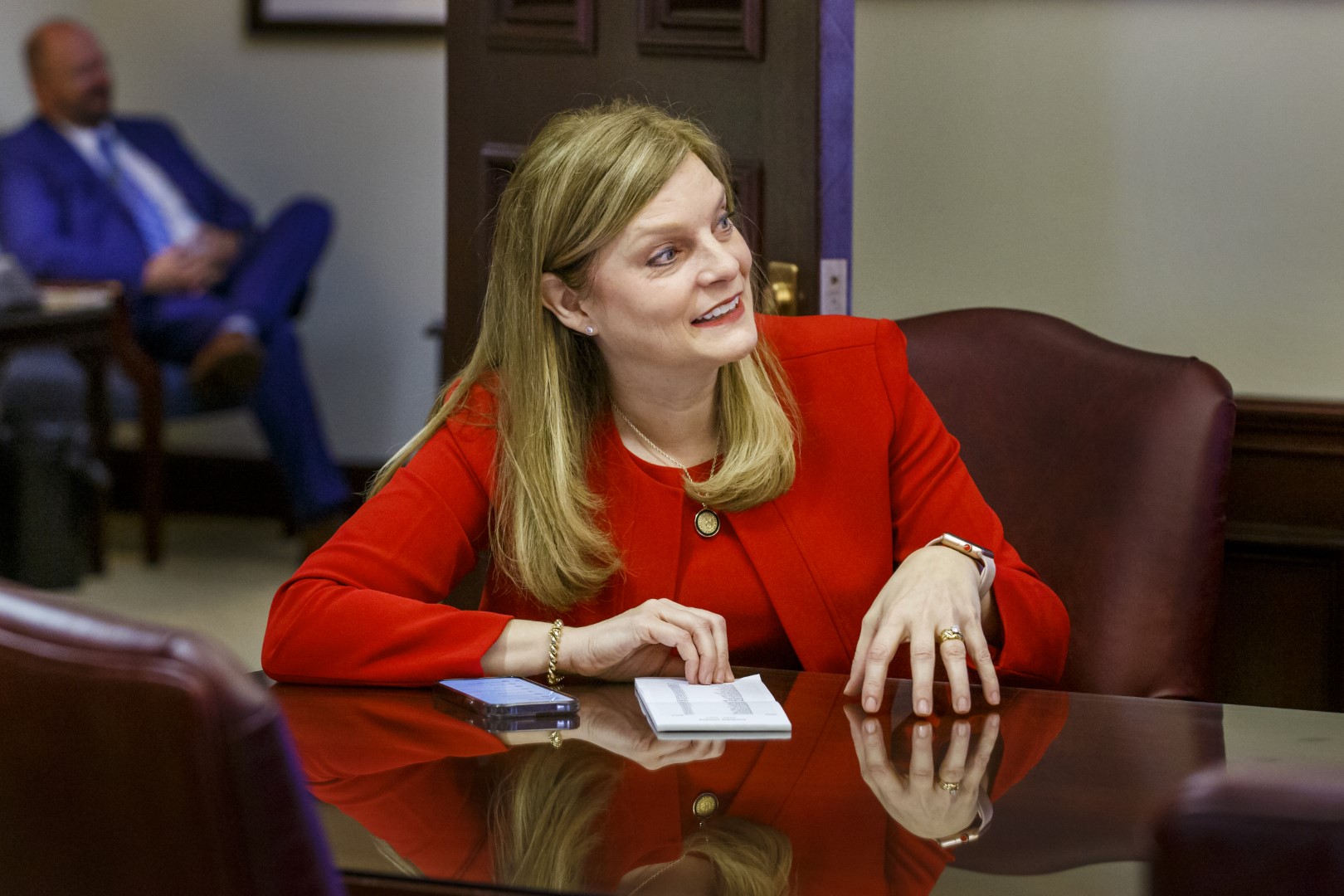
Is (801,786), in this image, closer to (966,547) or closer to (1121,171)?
(966,547)

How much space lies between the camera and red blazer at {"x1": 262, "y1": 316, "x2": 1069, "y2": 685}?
1.46m

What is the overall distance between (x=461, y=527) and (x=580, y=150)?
1.49 ft

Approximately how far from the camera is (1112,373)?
1917 millimetres

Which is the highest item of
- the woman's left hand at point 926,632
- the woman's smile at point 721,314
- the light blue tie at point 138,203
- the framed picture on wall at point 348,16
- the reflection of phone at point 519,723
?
the framed picture on wall at point 348,16

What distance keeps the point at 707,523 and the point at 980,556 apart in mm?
316

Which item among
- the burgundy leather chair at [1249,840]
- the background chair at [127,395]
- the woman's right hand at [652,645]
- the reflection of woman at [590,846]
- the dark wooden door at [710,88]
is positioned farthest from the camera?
the background chair at [127,395]

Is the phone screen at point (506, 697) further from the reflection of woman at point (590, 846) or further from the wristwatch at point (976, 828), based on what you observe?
the wristwatch at point (976, 828)

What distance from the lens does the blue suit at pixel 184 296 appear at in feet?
15.6

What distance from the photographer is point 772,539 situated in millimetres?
1650

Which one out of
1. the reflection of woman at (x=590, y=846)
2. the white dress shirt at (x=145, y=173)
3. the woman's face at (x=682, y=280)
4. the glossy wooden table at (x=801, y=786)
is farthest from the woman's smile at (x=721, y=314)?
the white dress shirt at (x=145, y=173)

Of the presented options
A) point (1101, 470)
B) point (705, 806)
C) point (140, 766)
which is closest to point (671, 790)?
point (705, 806)

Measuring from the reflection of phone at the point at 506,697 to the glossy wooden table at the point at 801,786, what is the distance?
0.08 ft

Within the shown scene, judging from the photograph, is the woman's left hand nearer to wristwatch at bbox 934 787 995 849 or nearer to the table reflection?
the table reflection

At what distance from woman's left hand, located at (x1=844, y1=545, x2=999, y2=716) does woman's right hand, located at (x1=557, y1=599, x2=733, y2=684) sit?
0.14 meters
